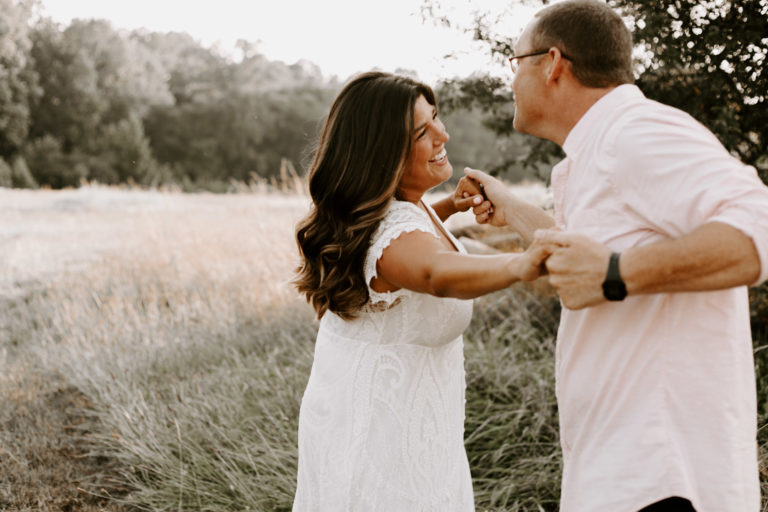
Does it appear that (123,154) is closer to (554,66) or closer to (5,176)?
(5,176)

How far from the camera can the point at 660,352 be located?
1.74m

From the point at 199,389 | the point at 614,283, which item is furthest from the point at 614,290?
the point at 199,389

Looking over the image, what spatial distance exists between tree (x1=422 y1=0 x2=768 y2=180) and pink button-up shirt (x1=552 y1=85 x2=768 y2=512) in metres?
2.89

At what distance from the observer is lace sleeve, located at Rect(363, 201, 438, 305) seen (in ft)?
7.20

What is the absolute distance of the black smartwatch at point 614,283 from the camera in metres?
1.60

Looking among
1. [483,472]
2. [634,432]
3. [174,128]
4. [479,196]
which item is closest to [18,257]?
[483,472]

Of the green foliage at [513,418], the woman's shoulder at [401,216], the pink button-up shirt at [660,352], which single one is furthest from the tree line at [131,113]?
the pink button-up shirt at [660,352]

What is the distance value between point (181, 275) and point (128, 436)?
4181 mm

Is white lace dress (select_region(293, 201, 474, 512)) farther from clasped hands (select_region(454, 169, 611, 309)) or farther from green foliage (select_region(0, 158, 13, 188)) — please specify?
green foliage (select_region(0, 158, 13, 188))

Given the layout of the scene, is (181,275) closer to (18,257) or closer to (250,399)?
(250,399)

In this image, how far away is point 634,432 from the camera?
177 cm

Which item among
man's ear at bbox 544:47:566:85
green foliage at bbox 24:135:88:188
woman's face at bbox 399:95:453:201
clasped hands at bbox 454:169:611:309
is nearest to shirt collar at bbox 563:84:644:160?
man's ear at bbox 544:47:566:85

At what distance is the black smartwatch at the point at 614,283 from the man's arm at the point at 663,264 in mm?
10

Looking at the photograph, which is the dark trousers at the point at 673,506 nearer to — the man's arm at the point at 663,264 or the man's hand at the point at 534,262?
the man's arm at the point at 663,264
